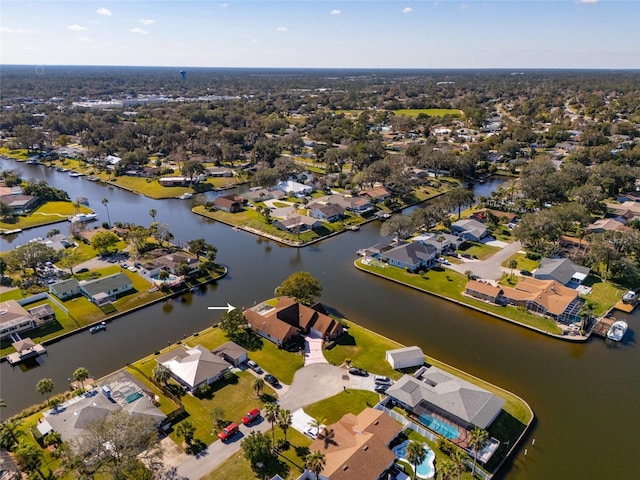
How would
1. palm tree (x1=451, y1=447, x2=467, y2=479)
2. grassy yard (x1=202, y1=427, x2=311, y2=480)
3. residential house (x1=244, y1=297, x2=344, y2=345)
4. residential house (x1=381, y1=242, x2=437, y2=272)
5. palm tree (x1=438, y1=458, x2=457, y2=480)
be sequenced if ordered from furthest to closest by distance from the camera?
residential house (x1=381, y1=242, x2=437, y2=272), residential house (x1=244, y1=297, x2=344, y2=345), grassy yard (x1=202, y1=427, x2=311, y2=480), palm tree (x1=451, y1=447, x2=467, y2=479), palm tree (x1=438, y1=458, x2=457, y2=480)

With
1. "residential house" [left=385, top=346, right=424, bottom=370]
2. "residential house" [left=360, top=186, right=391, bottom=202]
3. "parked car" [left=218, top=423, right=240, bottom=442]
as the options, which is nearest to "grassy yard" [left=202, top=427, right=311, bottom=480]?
"parked car" [left=218, top=423, right=240, bottom=442]

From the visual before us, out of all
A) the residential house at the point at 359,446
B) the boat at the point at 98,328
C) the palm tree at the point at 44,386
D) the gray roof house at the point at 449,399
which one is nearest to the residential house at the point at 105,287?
the boat at the point at 98,328

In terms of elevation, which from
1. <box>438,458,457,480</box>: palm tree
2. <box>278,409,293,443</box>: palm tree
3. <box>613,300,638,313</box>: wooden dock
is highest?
<box>278,409,293,443</box>: palm tree

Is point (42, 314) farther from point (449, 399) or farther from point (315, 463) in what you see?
point (449, 399)

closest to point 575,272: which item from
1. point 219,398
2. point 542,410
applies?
point 542,410

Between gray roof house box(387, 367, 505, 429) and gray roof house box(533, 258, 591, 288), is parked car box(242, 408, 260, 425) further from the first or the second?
gray roof house box(533, 258, 591, 288)

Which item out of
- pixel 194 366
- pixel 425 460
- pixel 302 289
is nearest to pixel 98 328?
pixel 194 366
